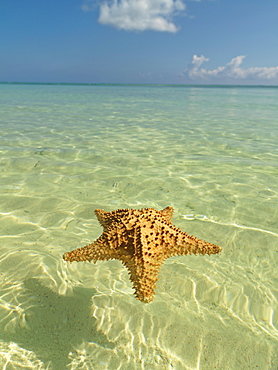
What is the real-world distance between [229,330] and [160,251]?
0.95 metres

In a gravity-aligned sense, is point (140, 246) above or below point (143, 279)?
above

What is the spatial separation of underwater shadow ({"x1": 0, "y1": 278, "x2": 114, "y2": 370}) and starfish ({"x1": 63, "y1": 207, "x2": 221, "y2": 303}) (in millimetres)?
507

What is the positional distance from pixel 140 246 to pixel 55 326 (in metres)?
1.06

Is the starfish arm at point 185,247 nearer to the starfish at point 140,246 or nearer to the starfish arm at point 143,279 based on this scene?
the starfish at point 140,246

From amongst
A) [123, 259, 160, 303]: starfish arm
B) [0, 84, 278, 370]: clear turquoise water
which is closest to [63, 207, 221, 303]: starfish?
[123, 259, 160, 303]: starfish arm

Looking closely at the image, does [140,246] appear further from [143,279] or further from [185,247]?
[185,247]

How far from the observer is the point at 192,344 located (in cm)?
246

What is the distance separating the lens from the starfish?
8.27 ft

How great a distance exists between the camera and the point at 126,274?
328 cm

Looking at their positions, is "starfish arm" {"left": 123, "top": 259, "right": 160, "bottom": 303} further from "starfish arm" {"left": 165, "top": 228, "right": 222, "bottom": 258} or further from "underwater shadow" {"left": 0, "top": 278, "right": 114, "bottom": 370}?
"underwater shadow" {"left": 0, "top": 278, "right": 114, "bottom": 370}

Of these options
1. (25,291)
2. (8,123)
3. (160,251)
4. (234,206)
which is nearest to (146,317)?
(160,251)

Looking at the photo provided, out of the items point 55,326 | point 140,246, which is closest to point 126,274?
point 140,246

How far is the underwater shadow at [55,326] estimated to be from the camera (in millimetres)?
2354

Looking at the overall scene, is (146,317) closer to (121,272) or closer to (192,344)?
(192,344)
